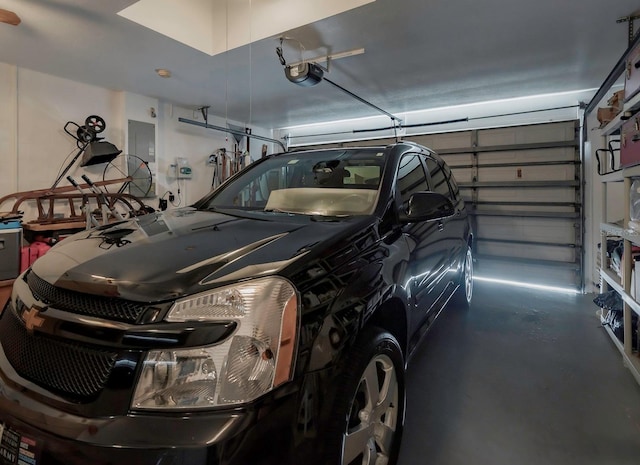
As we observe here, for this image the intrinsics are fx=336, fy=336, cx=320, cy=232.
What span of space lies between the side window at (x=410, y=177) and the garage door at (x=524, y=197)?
3.70 m

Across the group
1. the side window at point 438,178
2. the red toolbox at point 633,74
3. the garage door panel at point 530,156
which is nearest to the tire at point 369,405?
the side window at point 438,178

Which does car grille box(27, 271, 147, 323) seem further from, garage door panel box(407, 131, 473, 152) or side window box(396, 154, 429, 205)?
garage door panel box(407, 131, 473, 152)

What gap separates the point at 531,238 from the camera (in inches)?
208

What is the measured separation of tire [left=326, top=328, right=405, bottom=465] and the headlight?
0.29 m

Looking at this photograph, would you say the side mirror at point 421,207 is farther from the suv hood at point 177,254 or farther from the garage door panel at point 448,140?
the garage door panel at point 448,140

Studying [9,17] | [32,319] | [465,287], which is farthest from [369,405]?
[9,17]

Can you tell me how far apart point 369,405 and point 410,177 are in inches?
55.0

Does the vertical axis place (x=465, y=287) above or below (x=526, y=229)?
below

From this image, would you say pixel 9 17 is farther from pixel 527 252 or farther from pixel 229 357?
pixel 527 252

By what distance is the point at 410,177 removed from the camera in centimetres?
217

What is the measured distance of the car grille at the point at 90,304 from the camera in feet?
2.89

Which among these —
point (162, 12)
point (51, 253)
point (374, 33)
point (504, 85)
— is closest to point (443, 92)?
point (504, 85)

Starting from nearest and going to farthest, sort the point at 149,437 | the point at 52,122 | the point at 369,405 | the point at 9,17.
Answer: the point at 149,437 → the point at 369,405 → the point at 9,17 → the point at 52,122

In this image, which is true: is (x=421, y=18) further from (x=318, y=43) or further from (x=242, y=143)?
(x=242, y=143)
